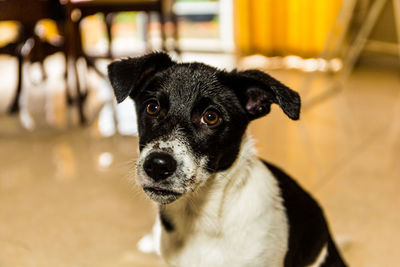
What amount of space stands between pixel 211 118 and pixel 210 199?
0.24 meters

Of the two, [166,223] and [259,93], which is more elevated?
[259,93]

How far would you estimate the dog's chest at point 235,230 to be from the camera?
1.22 meters

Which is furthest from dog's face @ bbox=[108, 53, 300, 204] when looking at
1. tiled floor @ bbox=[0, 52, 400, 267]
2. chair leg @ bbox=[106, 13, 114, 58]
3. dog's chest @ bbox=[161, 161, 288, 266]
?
chair leg @ bbox=[106, 13, 114, 58]

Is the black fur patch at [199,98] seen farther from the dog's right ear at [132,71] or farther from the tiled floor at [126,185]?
the tiled floor at [126,185]

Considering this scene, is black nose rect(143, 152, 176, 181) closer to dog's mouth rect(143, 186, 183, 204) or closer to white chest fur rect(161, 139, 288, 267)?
dog's mouth rect(143, 186, 183, 204)

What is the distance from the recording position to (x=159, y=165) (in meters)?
1.08

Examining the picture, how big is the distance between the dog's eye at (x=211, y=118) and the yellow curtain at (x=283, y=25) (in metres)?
4.15

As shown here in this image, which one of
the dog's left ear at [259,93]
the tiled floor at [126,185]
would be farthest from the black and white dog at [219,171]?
the tiled floor at [126,185]

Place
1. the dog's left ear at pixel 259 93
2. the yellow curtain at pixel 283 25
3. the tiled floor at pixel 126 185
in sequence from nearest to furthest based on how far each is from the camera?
1. the dog's left ear at pixel 259 93
2. the tiled floor at pixel 126 185
3. the yellow curtain at pixel 283 25

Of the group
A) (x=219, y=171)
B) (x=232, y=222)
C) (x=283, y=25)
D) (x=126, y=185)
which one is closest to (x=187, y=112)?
(x=219, y=171)

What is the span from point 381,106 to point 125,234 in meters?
2.67

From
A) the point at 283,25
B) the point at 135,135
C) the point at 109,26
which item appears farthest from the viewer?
the point at 283,25

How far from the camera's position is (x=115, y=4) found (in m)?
3.47

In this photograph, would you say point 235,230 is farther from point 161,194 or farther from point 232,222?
point 161,194
